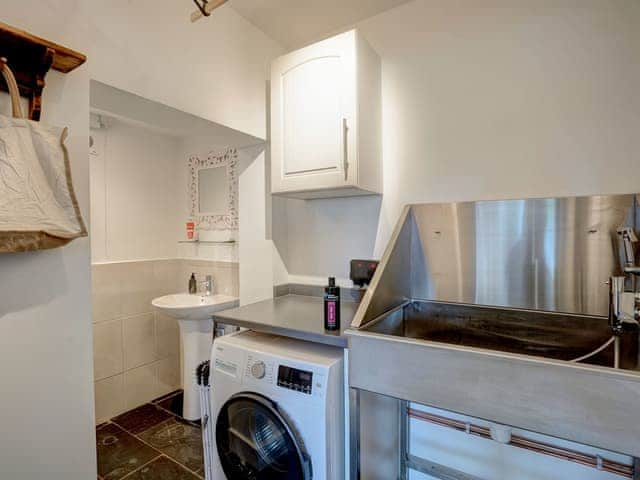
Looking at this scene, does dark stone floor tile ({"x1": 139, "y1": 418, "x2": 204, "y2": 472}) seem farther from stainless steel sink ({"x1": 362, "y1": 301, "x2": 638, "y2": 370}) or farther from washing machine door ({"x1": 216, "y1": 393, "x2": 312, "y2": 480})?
stainless steel sink ({"x1": 362, "y1": 301, "x2": 638, "y2": 370})

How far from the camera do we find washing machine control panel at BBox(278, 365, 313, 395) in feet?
4.06

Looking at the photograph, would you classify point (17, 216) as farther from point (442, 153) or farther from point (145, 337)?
point (145, 337)

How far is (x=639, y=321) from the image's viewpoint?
1059mm

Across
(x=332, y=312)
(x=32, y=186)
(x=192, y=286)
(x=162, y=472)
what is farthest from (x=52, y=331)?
(x=192, y=286)

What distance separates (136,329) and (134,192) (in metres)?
1.10

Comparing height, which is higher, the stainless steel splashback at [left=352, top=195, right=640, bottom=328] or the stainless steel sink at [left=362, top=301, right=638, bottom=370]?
the stainless steel splashback at [left=352, top=195, right=640, bottom=328]

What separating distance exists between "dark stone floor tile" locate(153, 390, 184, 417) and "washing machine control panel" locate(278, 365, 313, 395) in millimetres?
1698

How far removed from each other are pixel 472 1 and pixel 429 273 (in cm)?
139

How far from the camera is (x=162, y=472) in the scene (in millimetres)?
1907

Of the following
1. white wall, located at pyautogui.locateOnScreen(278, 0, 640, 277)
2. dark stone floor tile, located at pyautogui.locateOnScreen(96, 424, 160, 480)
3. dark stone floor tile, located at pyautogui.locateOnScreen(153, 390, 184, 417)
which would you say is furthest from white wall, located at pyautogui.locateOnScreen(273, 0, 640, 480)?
dark stone floor tile, located at pyautogui.locateOnScreen(153, 390, 184, 417)

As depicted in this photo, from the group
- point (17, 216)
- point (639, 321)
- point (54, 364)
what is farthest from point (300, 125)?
point (639, 321)

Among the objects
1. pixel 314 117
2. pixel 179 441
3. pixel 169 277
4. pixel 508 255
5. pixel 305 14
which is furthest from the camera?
pixel 169 277

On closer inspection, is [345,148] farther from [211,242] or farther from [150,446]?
[150,446]

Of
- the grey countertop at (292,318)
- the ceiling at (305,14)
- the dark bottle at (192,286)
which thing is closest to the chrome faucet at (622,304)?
the grey countertop at (292,318)
